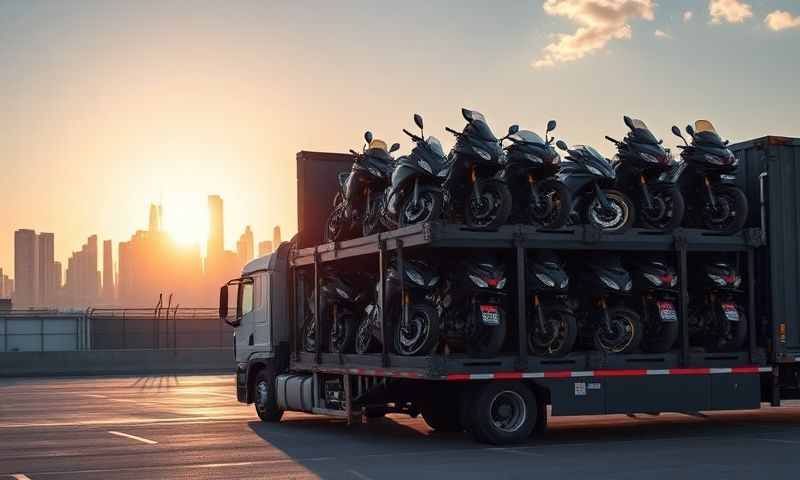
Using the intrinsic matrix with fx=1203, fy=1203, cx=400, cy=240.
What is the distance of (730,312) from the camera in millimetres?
15547

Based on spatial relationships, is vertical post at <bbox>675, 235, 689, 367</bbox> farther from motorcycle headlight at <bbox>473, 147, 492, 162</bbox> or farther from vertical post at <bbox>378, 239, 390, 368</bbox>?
vertical post at <bbox>378, 239, 390, 368</bbox>

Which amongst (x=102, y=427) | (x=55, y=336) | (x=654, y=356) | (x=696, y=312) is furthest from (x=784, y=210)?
(x=55, y=336)

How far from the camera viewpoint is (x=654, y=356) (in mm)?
14938

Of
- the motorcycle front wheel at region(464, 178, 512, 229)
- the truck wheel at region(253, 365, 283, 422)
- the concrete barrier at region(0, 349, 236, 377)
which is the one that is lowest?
the concrete barrier at region(0, 349, 236, 377)

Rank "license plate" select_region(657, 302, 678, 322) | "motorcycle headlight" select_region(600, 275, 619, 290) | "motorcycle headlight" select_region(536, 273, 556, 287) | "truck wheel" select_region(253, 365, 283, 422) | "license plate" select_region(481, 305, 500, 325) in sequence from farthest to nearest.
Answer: "truck wheel" select_region(253, 365, 283, 422) → "license plate" select_region(657, 302, 678, 322) → "motorcycle headlight" select_region(600, 275, 619, 290) → "motorcycle headlight" select_region(536, 273, 556, 287) → "license plate" select_region(481, 305, 500, 325)

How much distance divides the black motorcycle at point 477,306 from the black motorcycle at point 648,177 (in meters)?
2.33

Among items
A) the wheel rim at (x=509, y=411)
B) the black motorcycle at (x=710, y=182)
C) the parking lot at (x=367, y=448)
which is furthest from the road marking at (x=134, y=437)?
the black motorcycle at (x=710, y=182)

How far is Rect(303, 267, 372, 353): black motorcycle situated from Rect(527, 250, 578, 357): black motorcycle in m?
2.71

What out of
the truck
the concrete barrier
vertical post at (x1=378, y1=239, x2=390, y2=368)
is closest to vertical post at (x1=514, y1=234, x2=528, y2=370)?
the truck

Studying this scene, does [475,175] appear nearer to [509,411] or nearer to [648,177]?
[648,177]

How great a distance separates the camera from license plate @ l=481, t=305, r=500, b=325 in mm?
14109

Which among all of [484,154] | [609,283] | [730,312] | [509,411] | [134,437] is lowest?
[134,437]

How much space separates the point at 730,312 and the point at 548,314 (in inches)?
106

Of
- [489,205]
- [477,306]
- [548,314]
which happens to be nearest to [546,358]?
[548,314]
